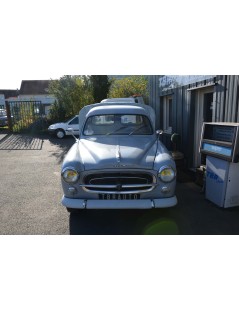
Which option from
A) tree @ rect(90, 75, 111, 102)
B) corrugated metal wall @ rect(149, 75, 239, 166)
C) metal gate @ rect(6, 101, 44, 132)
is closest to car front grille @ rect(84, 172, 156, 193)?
corrugated metal wall @ rect(149, 75, 239, 166)

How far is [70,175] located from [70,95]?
A: 1436 cm

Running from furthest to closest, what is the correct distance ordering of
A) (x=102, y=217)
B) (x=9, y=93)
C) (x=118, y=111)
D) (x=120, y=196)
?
1. (x=9, y=93)
2. (x=118, y=111)
3. (x=102, y=217)
4. (x=120, y=196)

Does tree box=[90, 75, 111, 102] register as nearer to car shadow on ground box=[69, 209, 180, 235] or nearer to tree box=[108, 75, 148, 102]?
tree box=[108, 75, 148, 102]

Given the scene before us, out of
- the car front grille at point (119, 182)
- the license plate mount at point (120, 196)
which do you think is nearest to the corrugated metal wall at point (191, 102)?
the car front grille at point (119, 182)

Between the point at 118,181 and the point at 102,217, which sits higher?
the point at 118,181

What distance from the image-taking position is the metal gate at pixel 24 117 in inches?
652

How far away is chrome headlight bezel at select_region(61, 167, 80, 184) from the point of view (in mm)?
3443

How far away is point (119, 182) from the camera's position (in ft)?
11.5

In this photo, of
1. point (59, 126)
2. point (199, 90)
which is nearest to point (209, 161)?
point (199, 90)

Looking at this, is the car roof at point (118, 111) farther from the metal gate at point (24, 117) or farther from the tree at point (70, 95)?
the metal gate at point (24, 117)

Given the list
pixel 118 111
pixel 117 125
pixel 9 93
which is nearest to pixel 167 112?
pixel 118 111

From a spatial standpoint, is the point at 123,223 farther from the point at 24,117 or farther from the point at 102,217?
the point at 24,117

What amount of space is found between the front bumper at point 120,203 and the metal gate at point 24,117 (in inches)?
574

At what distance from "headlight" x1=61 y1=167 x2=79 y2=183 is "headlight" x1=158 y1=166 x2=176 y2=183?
4.18ft
